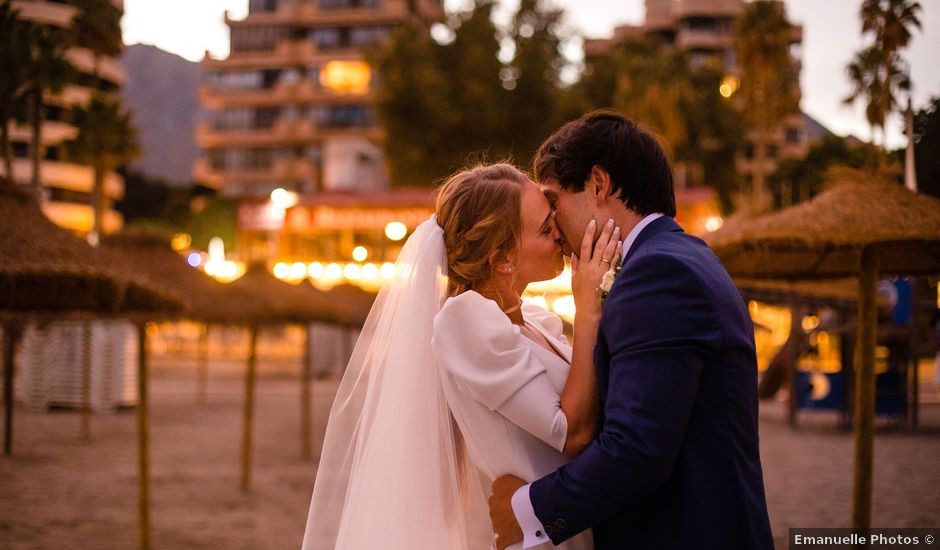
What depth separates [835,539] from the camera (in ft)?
30.3

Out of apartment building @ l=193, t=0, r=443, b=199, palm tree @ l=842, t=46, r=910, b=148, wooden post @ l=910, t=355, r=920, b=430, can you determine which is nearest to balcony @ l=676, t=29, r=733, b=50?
apartment building @ l=193, t=0, r=443, b=199

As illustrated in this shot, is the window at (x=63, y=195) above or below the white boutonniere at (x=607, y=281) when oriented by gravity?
above

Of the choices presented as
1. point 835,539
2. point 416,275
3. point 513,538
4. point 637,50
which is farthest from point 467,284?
point 637,50

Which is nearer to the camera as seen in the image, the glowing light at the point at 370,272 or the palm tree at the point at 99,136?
the palm tree at the point at 99,136

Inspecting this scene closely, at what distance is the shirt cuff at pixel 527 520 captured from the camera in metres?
3.12

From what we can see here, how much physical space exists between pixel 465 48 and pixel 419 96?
10.2 feet

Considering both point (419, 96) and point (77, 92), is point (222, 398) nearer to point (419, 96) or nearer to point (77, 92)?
point (77, 92)

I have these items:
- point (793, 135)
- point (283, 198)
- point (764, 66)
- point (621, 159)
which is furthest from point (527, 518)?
point (793, 135)

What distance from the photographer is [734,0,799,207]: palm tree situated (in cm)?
3844

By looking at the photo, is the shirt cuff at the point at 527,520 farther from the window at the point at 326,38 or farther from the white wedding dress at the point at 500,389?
the window at the point at 326,38

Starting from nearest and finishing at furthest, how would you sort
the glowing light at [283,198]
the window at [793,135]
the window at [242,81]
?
1. the glowing light at [283,198]
2. the window at [242,81]
3. the window at [793,135]

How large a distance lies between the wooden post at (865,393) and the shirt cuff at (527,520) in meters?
4.30

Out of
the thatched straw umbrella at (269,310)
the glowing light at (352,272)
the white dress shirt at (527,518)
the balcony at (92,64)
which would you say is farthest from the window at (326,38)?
the white dress shirt at (527,518)

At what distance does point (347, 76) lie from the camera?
7544 cm
